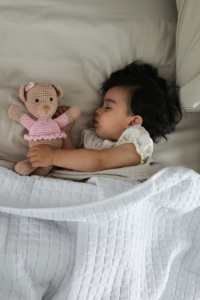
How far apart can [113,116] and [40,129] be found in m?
0.31

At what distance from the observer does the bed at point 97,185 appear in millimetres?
764

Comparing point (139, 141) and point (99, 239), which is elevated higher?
point (139, 141)

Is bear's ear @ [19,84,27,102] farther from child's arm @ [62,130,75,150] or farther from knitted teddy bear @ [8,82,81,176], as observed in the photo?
child's arm @ [62,130,75,150]

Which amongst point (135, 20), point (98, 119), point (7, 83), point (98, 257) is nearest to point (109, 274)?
point (98, 257)

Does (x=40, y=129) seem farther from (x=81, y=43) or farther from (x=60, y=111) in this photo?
(x=81, y=43)

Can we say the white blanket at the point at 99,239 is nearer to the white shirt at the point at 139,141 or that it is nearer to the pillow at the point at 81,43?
the white shirt at the point at 139,141

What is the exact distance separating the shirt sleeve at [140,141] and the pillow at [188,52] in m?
0.23

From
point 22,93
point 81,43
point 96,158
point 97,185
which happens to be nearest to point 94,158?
point 96,158

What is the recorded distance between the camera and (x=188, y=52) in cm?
101

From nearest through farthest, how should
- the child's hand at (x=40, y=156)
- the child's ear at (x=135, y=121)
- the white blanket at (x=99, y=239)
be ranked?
the white blanket at (x=99, y=239), the child's hand at (x=40, y=156), the child's ear at (x=135, y=121)

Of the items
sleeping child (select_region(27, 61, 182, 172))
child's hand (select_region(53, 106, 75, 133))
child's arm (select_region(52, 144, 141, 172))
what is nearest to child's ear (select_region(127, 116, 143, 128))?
sleeping child (select_region(27, 61, 182, 172))

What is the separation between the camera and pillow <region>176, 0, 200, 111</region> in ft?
3.12

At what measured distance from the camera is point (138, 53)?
3.80ft

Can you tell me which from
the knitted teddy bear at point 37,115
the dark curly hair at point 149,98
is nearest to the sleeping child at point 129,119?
the dark curly hair at point 149,98
